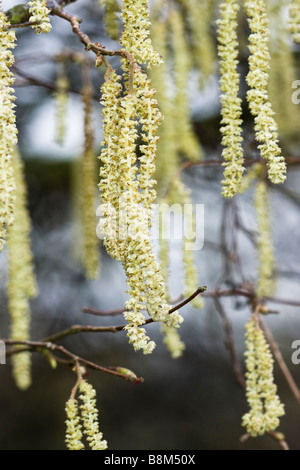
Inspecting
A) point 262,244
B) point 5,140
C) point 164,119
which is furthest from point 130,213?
point 164,119

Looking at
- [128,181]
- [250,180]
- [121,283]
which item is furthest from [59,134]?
[121,283]

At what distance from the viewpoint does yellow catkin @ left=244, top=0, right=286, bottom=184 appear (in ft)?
2.89

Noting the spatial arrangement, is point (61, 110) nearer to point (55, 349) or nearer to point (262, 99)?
point (55, 349)

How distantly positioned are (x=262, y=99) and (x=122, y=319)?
2.98m

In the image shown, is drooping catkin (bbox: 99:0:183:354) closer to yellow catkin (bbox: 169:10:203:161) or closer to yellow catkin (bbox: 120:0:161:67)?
yellow catkin (bbox: 120:0:161:67)

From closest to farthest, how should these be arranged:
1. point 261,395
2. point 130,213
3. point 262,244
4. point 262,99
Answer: point 130,213
point 262,99
point 261,395
point 262,244

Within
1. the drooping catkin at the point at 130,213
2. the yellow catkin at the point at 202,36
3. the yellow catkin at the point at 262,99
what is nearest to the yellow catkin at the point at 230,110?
the yellow catkin at the point at 262,99

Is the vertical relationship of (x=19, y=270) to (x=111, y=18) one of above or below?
below

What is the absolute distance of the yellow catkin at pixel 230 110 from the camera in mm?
956

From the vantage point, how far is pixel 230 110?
1.02 meters

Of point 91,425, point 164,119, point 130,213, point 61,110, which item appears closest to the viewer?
point 130,213

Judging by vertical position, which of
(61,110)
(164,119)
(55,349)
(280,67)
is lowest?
(55,349)

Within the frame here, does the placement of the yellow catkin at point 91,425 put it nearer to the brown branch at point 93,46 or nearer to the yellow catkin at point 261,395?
the yellow catkin at point 261,395
